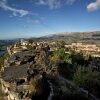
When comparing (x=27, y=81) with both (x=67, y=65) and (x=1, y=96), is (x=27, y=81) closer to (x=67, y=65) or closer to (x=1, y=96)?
(x=1, y=96)

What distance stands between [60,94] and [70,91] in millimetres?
2683

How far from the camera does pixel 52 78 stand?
38531 mm

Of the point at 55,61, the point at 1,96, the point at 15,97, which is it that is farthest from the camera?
the point at 55,61

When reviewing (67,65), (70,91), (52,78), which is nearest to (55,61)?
(67,65)

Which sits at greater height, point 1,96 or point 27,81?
point 27,81

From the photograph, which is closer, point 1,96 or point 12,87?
point 12,87

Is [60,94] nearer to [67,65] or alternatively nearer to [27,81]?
[27,81]

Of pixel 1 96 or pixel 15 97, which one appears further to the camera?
pixel 1 96

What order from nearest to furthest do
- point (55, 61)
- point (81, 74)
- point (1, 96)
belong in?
point (1, 96)
point (81, 74)
point (55, 61)

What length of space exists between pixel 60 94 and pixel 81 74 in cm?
1499

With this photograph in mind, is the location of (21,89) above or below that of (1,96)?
above

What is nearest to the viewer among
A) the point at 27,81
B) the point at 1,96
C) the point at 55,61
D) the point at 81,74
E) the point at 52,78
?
the point at 27,81

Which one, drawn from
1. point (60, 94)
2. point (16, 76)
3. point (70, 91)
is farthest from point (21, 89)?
point (70, 91)

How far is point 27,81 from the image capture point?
31047 millimetres
